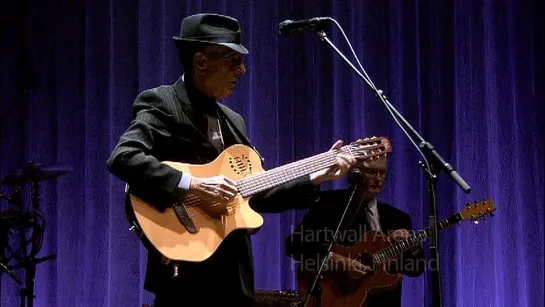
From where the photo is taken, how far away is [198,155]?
262 cm

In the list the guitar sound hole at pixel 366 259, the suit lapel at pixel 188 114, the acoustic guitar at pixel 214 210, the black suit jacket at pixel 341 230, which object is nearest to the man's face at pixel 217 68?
the suit lapel at pixel 188 114

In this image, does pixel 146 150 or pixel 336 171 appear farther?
pixel 336 171

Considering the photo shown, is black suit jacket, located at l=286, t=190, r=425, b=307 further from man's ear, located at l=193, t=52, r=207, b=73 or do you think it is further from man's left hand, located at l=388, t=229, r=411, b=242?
man's ear, located at l=193, t=52, r=207, b=73

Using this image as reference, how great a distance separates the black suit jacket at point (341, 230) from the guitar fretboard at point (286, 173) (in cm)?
127

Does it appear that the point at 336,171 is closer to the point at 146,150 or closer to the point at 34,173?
the point at 146,150

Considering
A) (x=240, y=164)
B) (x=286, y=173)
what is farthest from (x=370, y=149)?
(x=240, y=164)

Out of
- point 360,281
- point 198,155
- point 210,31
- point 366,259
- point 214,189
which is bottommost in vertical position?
point 360,281

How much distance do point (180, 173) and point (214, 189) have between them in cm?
→ 14

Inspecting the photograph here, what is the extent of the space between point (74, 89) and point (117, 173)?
2.40 meters

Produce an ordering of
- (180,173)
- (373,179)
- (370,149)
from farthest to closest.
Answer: (373,179), (370,149), (180,173)

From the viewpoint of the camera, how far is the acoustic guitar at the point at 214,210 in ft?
7.89

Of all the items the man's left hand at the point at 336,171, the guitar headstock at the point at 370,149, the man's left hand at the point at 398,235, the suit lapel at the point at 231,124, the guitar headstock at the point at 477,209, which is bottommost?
the man's left hand at the point at 398,235

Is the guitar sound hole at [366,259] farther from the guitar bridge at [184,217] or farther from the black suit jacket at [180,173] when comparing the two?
the guitar bridge at [184,217]

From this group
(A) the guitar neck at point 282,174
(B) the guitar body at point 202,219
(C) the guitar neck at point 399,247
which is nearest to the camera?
(B) the guitar body at point 202,219
